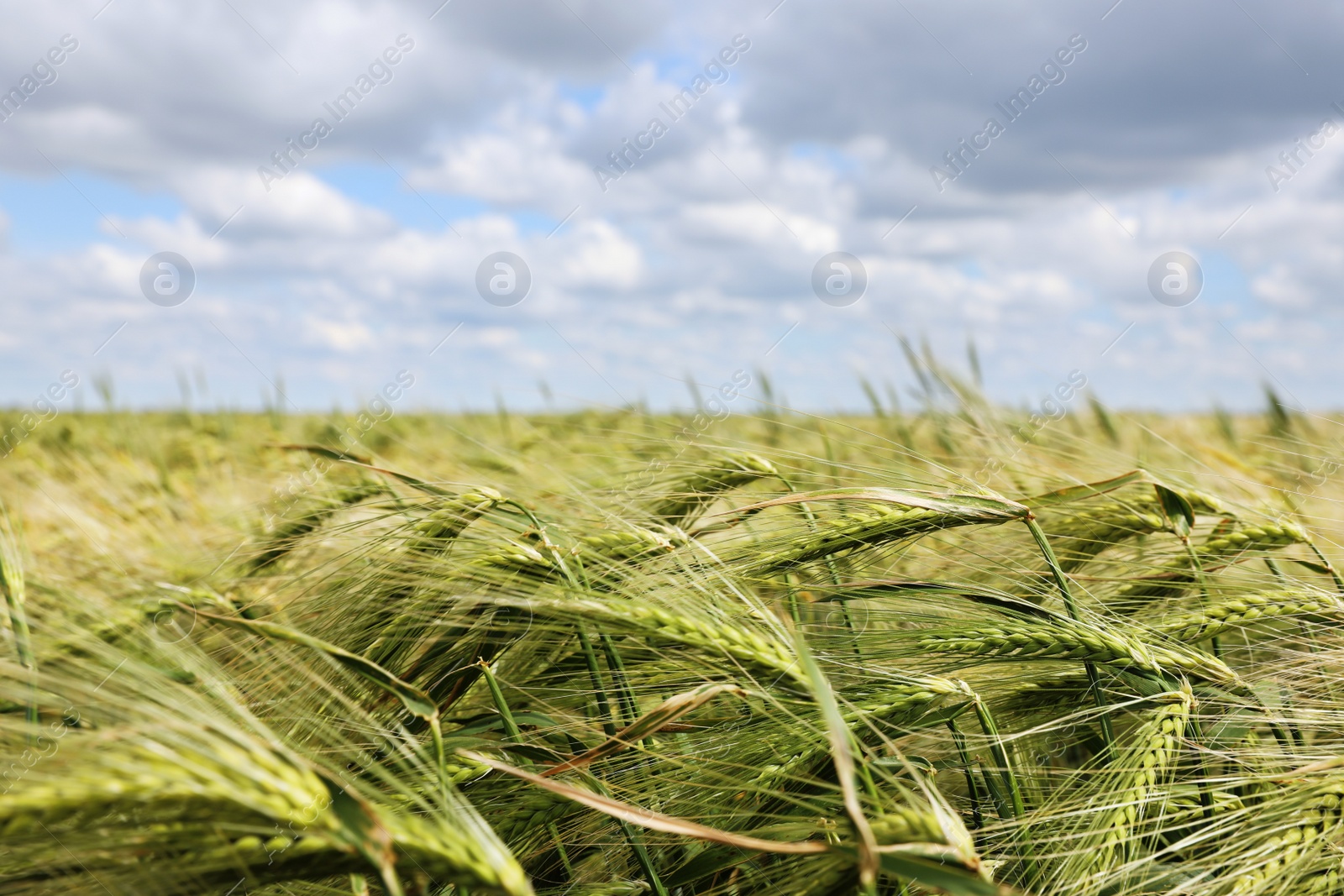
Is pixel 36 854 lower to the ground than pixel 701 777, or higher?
higher

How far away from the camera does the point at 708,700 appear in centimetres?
121

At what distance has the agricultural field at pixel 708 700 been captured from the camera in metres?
0.87

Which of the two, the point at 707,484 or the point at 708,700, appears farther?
the point at 707,484

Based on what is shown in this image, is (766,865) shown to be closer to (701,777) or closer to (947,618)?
(701,777)

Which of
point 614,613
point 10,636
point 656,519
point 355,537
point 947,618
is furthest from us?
point 355,537

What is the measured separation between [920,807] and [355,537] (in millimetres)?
1196

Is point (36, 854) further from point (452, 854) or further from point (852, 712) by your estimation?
point (852, 712)

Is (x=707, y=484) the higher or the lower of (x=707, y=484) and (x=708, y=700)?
the higher

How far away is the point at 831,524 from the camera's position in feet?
4.66

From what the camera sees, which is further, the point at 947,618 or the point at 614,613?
the point at 947,618

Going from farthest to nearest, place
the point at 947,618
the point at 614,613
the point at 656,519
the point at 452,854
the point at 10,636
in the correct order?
the point at 656,519
the point at 947,618
the point at 10,636
the point at 614,613
the point at 452,854

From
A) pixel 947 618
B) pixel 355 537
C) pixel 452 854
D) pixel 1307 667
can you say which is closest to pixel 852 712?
pixel 947 618

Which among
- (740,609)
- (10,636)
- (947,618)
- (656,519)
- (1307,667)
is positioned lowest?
(1307,667)

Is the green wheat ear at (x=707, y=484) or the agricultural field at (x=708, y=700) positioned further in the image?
the green wheat ear at (x=707, y=484)
